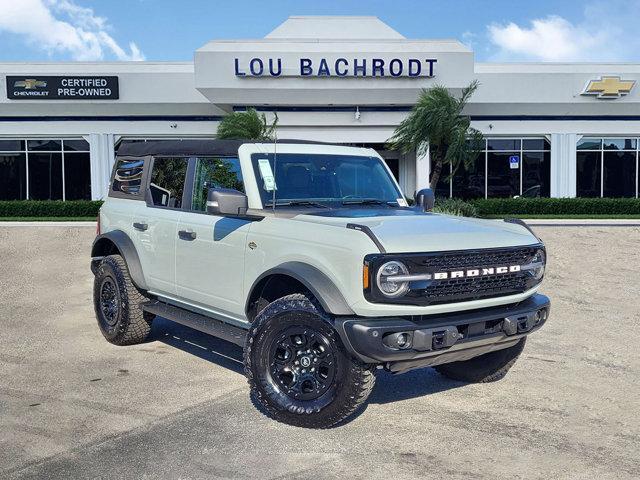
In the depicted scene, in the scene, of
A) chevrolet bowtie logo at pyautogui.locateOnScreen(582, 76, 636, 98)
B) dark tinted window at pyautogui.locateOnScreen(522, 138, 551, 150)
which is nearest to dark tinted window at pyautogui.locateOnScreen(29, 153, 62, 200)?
dark tinted window at pyautogui.locateOnScreen(522, 138, 551, 150)

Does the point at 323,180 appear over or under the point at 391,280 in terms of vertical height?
over

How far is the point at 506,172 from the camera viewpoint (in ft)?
97.6

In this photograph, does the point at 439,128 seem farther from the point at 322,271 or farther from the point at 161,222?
the point at 322,271

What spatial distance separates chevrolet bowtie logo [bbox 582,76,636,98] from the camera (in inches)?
1123

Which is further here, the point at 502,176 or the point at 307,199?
the point at 502,176

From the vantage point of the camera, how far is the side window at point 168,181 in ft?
20.0

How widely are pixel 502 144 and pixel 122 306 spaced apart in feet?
83.2

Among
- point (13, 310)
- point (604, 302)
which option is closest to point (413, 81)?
point (604, 302)

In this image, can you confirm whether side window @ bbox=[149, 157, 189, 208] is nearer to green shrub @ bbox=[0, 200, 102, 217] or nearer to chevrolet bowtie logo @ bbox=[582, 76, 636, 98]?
green shrub @ bbox=[0, 200, 102, 217]

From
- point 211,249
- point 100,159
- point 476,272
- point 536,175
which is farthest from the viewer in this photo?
point 536,175

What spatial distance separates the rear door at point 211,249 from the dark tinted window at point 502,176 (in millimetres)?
25379

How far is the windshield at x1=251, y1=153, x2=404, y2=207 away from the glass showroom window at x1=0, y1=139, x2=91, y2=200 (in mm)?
26019

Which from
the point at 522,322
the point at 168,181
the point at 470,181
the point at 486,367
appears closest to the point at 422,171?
the point at 470,181

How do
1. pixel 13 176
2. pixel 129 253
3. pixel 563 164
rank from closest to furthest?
pixel 129 253 → pixel 563 164 → pixel 13 176
